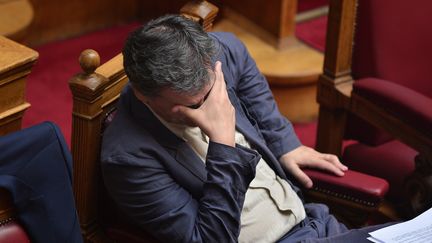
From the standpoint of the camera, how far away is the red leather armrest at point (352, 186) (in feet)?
5.27

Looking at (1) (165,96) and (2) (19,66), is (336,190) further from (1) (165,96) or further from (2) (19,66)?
(2) (19,66)

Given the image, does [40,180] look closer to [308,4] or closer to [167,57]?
[167,57]

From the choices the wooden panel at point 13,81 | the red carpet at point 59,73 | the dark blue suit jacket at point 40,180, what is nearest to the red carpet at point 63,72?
the red carpet at point 59,73

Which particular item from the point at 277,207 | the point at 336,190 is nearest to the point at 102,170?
the point at 277,207

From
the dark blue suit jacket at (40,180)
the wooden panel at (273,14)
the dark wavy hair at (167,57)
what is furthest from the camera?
the wooden panel at (273,14)

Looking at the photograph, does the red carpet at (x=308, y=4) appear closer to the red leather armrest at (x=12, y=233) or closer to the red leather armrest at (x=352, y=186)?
the red leather armrest at (x=352, y=186)

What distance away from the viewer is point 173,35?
51.8 inches

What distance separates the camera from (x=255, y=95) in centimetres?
167

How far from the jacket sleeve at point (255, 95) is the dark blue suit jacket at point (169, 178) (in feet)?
0.82

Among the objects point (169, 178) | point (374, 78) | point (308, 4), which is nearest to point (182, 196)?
point (169, 178)

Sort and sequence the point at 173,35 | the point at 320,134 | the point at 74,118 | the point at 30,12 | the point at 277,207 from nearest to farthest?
the point at 173,35 → the point at 74,118 → the point at 277,207 → the point at 320,134 → the point at 30,12

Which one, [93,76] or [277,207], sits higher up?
[93,76]

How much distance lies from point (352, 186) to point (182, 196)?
42 centimetres

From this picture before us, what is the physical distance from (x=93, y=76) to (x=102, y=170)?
174 mm
